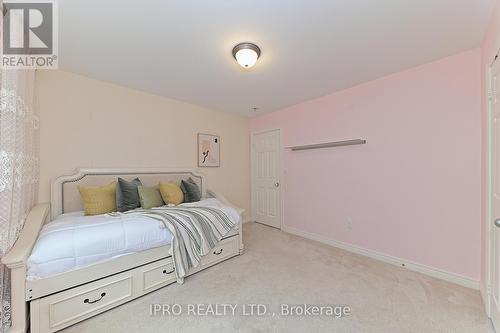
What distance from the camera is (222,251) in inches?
98.3

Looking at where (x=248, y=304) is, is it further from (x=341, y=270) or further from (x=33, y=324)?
(x=33, y=324)

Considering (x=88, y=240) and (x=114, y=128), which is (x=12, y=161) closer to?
(x=88, y=240)

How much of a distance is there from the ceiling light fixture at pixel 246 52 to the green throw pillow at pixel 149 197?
76.2 inches

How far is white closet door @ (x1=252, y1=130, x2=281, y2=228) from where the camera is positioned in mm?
3928

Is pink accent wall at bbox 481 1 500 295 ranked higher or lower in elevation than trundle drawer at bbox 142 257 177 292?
higher

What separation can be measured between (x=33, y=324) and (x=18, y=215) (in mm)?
765

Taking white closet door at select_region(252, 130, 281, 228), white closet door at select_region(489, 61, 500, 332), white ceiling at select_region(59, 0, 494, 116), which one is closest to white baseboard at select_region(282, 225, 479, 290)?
white closet door at select_region(489, 61, 500, 332)

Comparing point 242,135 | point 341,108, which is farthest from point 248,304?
point 242,135

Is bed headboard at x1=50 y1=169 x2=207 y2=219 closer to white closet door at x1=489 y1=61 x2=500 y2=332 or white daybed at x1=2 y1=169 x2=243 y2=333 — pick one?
white daybed at x1=2 y1=169 x2=243 y2=333

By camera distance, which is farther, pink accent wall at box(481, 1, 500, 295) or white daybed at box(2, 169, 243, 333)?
pink accent wall at box(481, 1, 500, 295)

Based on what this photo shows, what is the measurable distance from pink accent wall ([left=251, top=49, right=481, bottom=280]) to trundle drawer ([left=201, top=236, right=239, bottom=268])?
4.57 feet

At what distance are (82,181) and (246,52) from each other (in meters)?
2.43

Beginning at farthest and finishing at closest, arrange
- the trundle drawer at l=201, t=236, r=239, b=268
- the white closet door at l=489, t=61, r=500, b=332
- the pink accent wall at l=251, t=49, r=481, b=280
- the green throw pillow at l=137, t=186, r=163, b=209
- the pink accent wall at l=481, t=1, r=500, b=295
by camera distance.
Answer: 1. the green throw pillow at l=137, t=186, r=163, b=209
2. the trundle drawer at l=201, t=236, r=239, b=268
3. the pink accent wall at l=251, t=49, r=481, b=280
4. the pink accent wall at l=481, t=1, r=500, b=295
5. the white closet door at l=489, t=61, r=500, b=332

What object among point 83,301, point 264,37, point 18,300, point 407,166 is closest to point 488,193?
point 407,166
